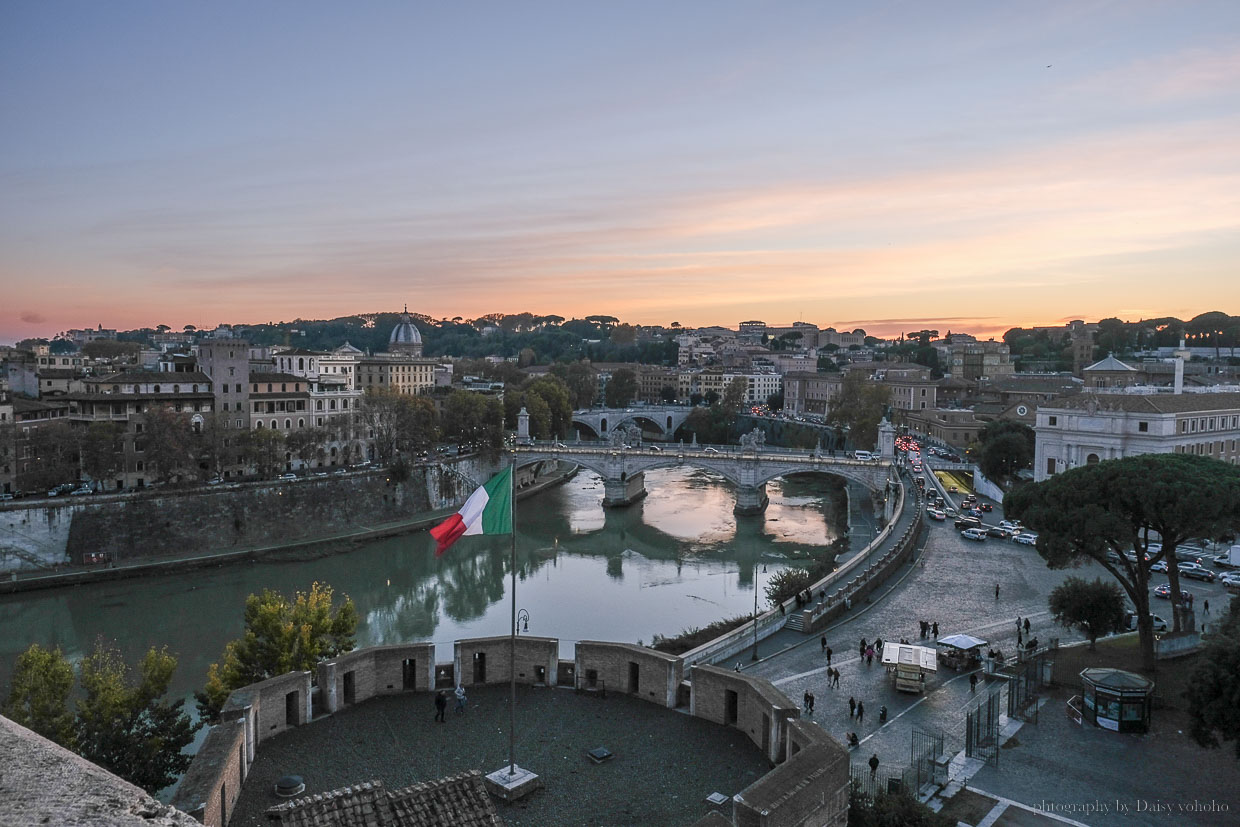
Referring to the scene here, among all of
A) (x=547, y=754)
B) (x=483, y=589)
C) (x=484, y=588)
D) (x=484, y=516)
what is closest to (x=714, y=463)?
(x=484, y=588)

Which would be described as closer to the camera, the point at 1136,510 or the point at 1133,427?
the point at 1136,510

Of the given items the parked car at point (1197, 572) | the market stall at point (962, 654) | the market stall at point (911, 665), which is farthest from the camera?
the parked car at point (1197, 572)

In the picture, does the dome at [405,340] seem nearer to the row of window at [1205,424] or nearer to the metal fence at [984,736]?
the row of window at [1205,424]

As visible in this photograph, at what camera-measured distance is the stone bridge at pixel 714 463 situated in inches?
1377

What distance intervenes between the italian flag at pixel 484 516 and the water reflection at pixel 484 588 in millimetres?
9719

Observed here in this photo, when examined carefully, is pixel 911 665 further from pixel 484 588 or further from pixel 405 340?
pixel 405 340

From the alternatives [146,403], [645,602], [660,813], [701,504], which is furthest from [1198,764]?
[146,403]

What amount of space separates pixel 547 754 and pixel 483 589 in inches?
719

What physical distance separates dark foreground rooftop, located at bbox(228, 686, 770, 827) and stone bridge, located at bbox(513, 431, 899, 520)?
82.5ft

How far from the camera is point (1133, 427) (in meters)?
29.0

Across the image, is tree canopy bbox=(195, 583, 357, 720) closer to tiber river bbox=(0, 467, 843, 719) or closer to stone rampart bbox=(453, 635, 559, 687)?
stone rampart bbox=(453, 635, 559, 687)

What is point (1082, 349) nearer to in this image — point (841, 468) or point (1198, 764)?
point (841, 468)

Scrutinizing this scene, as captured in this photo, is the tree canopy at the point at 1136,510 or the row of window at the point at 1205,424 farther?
the row of window at the point at 1205,424

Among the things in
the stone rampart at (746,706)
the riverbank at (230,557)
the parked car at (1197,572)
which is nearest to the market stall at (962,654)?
the stone rampart at (746,706)
